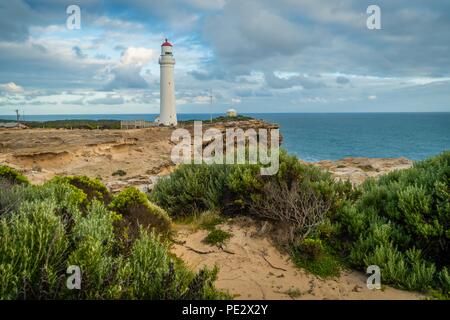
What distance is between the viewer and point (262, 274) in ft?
17.7

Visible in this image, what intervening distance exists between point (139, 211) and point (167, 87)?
33.4m

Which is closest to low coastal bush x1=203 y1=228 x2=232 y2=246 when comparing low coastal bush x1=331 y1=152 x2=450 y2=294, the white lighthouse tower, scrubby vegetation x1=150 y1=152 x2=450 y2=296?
scrubby vegetation x1=150 y1=152 x2=450 y2=296

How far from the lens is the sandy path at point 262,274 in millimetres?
4809

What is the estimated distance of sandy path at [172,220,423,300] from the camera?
4809 mm

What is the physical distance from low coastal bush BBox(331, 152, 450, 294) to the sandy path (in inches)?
12.4

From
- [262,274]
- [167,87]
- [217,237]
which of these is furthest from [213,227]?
[167,87]

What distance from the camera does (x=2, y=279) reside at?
309cm

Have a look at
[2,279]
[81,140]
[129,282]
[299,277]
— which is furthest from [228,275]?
[81,140]

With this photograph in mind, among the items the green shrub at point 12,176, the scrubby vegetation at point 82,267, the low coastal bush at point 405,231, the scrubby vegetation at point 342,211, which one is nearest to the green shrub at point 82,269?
the scrubby vegetation at point 82,267

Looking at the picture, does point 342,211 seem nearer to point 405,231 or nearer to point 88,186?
point 405,231

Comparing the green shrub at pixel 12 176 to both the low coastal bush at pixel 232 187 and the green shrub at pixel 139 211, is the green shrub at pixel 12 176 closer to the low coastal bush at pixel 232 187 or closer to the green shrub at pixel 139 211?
the low coastal bush at pixel 232 187

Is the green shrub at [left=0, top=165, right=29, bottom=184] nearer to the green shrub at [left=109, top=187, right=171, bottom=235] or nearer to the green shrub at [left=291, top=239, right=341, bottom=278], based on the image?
the green shrub at [left=109, top=187, right=171, bottom=235]

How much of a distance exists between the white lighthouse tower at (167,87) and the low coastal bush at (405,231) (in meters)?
32.9
